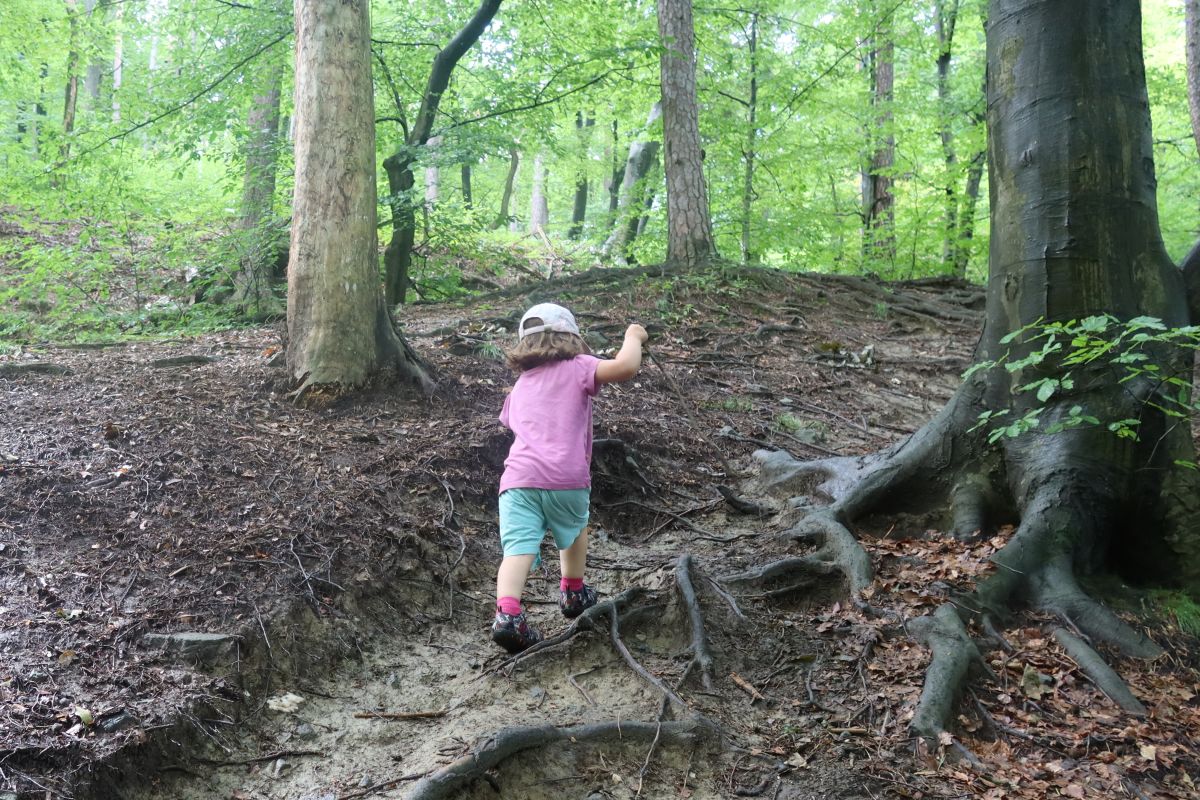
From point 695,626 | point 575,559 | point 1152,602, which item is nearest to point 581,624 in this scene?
point 575,559

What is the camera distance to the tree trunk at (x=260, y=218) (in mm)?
10531

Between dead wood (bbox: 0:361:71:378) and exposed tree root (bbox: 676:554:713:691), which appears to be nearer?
exposed tree root (bbox: 676:554:713:691)

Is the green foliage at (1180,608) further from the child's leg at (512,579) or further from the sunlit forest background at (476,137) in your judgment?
the sunlit forest background at (476,137)

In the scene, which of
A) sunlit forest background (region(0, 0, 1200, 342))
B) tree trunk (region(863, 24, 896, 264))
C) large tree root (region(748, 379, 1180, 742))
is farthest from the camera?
tree trunk (region(863, 24, 896, 264))

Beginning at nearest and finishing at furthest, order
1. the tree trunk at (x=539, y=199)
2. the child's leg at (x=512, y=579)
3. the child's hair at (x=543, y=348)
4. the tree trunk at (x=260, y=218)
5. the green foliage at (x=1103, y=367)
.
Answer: the green foliage at (x=1103, y=367) < the child's leg at (x=512, y=579) < the child's hair at (x=543, y=348) < the tree trunk at (x=260, y=218) < the tree trunk at (x=539, y=199)

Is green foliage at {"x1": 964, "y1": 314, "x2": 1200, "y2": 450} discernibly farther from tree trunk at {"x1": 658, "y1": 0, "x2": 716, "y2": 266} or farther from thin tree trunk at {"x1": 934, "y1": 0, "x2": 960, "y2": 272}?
thin tree trunk at {"x1": 934, "y1": 0, "x2": 960, "y2": 272}

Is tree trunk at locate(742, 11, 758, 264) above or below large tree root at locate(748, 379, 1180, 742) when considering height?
above

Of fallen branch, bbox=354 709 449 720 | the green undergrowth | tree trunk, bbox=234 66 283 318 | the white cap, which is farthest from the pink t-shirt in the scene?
tree trunk, bbox=234 66 283 318

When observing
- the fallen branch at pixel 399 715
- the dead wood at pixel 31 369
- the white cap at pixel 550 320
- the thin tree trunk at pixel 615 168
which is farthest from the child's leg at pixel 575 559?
the thin tree trunk at pixel 615 168

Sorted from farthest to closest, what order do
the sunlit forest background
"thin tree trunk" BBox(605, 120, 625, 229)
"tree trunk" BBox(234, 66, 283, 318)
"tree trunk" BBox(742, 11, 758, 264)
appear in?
"thin tree trunk" BBox(605, 120, 625, 229) → "tree trunk" BBox(742, 11, 758, 264) → "tree trunk" BBox(234, 66, 283, 318) → the sunlit forest background

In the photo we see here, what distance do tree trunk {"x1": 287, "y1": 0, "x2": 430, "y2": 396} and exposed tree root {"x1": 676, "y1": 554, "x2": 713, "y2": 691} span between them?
10.5 feet

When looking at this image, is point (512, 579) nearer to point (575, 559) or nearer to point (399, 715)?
point (575, 559)

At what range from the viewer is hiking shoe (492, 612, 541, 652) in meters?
3.68

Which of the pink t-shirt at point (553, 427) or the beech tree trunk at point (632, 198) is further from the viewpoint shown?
the beech tree trunk at point (632, 198)
